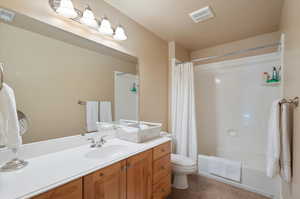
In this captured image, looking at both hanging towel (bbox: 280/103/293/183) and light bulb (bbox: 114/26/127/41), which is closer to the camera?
hanging towel (bbox: 280/103/293/183)

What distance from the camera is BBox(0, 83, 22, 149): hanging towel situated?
785 millimetres

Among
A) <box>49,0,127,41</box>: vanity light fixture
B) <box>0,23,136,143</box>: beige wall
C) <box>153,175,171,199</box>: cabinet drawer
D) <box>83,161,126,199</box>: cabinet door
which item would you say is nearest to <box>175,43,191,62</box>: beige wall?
<box>49,0,127,41</box>: vanity light fixture

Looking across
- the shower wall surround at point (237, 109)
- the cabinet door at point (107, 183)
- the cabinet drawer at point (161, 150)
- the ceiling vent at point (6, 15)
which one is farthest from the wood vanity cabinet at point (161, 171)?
the ceiling vent at point (6, 15)

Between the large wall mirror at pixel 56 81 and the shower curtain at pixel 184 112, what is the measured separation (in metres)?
1.09

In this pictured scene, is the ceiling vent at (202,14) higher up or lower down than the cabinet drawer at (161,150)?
higher up

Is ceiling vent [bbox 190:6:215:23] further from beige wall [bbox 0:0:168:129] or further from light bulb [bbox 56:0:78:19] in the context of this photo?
light bulb [bbox 56:0:78:19]

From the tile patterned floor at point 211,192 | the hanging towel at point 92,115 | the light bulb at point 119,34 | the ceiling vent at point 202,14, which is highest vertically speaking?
the ceiling vent at point 202,14

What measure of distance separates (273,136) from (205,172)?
1.50m

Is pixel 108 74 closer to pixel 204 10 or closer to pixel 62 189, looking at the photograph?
pixel 62 189

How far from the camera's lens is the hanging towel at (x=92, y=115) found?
4.70ft

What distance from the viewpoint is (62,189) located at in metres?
0.78

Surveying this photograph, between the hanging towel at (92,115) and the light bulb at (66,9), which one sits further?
the hanging towel at (92,115)

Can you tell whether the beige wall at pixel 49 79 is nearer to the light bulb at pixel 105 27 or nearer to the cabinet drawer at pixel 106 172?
the light bulb at pixel 105 27

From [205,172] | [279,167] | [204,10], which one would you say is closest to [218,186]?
[205,172]
